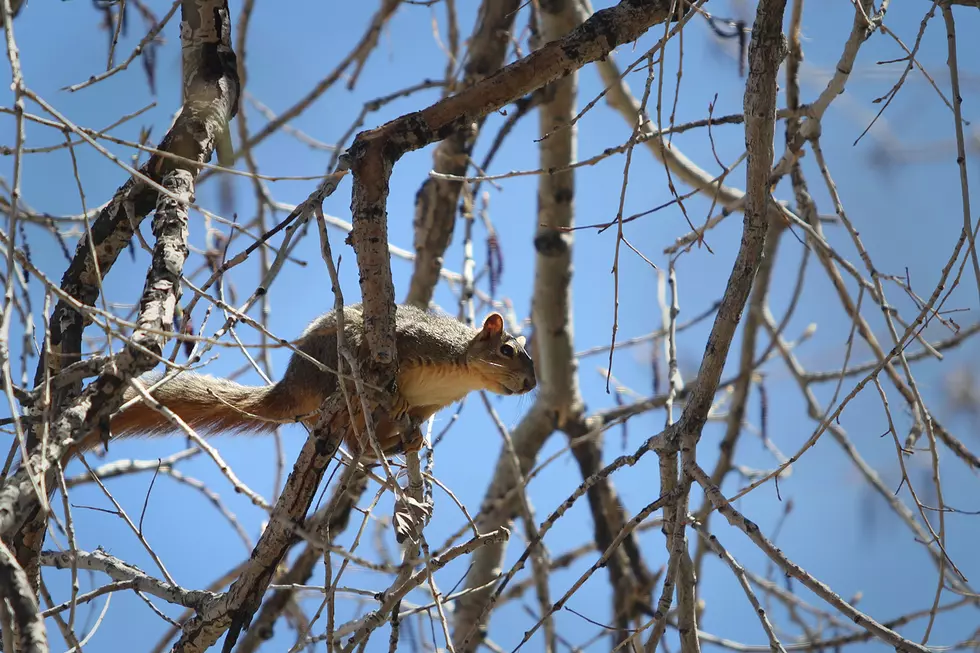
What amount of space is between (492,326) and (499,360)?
0.12m

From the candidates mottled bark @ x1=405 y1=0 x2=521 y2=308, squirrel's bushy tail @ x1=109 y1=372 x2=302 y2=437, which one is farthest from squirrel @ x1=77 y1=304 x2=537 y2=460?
mottled bark @ x1=405 y1=0 x2=521 y2=308

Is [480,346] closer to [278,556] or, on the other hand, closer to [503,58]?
[503,58]

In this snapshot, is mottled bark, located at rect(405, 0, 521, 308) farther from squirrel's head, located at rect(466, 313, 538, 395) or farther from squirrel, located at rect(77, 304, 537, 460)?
squirrel's head, located at rect(466, 313, 538, 395)

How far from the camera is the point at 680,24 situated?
1.70 meters

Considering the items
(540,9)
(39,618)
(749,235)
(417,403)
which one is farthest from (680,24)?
(540,9)

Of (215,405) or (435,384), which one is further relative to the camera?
(435,384)

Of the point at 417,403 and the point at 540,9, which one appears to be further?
the point at 540,9

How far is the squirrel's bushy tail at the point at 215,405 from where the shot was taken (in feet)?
9.43

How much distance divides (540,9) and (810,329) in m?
1.63

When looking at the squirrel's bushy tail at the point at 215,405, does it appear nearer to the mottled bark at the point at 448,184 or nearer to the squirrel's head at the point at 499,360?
the squirrel's head at the point at 499,360

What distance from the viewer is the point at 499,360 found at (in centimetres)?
341

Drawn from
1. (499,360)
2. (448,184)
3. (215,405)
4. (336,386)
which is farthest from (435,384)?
(448,184)

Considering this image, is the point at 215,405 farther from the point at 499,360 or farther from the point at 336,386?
the point at 499,360

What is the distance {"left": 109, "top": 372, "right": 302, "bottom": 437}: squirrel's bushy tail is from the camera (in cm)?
288
